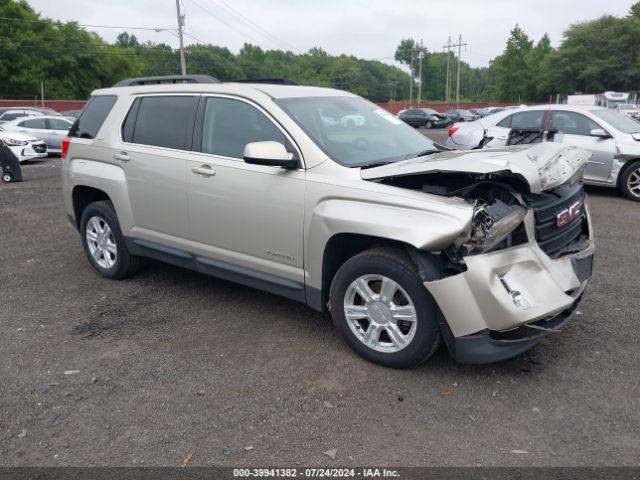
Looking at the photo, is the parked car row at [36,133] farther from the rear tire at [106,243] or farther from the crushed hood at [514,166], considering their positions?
the crushed hood at [514,166]

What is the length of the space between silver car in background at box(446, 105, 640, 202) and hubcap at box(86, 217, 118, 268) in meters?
5.53

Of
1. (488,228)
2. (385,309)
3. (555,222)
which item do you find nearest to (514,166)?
A: (488,228)

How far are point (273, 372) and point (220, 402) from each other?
0.47m

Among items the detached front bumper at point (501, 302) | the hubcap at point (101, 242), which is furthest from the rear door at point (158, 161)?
the detached front bumper at point (501, 302)

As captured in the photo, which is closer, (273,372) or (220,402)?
(220,402)

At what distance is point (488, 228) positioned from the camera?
11.0ft

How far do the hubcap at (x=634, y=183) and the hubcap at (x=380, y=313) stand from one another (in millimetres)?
7427

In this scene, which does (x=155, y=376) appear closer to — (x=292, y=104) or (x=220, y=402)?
(x=220, y=402)

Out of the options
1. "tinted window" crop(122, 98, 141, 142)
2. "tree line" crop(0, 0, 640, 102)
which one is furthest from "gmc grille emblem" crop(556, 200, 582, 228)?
"tree line" crop(0, 0, 640, 102)

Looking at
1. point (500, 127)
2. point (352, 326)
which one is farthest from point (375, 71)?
point (352, 326)

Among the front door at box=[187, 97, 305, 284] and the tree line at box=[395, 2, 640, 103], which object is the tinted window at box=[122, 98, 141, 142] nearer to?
the front door at box=[187, 97, 305, 284]

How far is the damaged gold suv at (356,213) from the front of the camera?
3.36m

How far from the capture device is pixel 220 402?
11.3ft

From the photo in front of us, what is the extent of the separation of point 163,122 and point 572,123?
7.61m
